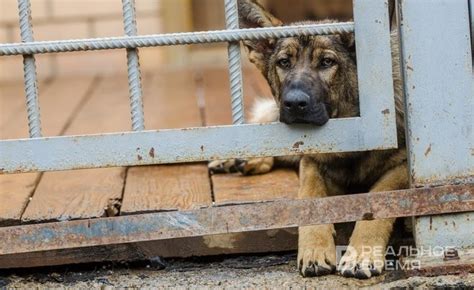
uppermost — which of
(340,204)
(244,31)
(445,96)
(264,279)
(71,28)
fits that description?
(71,28)

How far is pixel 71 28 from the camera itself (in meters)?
13.1

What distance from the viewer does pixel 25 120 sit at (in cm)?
607

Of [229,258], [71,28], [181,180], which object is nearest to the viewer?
[229,258]

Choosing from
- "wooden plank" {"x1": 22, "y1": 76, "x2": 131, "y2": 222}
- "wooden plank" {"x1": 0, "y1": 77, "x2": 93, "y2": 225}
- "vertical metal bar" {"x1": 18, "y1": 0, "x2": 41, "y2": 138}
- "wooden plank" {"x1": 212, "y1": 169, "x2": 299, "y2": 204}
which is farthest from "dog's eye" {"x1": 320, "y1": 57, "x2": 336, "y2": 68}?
"wooden plank" {"x1": 0, "y1": 77, "x2": 93, "y2": 225}

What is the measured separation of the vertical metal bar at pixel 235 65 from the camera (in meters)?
3.29

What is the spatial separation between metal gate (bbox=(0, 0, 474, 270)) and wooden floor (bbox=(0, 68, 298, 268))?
267 millimetres

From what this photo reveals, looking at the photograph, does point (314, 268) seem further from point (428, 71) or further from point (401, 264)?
point (428, 71)

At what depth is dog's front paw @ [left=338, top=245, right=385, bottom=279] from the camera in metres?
3.25

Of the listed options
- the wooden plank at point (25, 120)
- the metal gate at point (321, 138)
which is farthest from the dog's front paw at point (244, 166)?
the metal gate at point (321, 138)

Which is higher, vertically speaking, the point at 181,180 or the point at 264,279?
the point at 181,180

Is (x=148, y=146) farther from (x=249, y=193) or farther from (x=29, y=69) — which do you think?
(x=249, y=193)

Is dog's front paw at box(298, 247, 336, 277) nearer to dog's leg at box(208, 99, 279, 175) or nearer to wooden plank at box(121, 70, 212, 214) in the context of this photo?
wooden plank at box(121, 70, 212, 214)

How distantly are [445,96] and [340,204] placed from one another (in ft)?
1.64

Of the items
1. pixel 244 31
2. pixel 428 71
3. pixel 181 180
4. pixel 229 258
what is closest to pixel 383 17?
pixel 428 71
